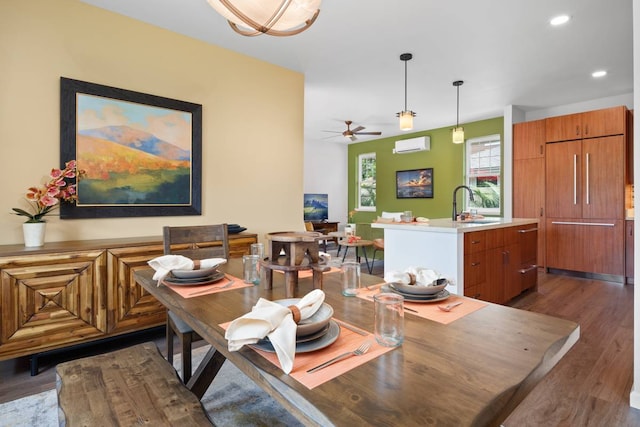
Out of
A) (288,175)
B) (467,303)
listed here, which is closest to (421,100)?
(288,175)

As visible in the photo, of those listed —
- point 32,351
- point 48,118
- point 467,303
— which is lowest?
point 32,351

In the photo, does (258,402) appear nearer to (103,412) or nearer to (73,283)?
(103,412)

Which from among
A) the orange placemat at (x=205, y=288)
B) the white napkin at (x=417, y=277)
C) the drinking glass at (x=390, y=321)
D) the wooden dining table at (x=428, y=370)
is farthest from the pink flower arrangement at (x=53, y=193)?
the drinking glass at (x=390, y=321)

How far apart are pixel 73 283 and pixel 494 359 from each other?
247 centimetres

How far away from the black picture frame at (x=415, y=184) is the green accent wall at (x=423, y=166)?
0.29 feet

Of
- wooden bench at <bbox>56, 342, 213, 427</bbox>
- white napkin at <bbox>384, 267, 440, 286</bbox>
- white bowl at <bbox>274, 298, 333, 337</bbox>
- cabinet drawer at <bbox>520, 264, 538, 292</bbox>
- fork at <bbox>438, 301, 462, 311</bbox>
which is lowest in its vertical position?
cabinet drawer at <bbox>520, 264, 538, 292</bbox>

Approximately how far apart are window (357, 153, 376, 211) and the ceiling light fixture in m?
7.13

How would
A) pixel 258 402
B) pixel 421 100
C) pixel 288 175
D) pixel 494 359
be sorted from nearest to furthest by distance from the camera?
pixel 494 359 → pixel 258 402 → pixel 288 175 → pixel 421 100

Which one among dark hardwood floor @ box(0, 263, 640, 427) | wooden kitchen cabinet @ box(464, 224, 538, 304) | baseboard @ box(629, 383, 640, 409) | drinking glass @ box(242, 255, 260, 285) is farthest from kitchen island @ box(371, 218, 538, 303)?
drinking glass @ box(242, 255, 260, 285)

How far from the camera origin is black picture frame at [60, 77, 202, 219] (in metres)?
2.53

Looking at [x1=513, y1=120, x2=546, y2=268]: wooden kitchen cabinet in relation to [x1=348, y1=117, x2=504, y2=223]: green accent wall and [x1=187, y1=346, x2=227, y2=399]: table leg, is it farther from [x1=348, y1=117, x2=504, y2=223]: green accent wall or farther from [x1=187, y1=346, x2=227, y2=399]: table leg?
[x1=187, y1=346, x2=227, y2=399]: table leg

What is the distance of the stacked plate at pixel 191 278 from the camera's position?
4.78 feet

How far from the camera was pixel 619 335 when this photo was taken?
2.78 metres

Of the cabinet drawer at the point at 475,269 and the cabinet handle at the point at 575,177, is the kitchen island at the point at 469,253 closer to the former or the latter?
the cabinet drawer at the point at 475,269
